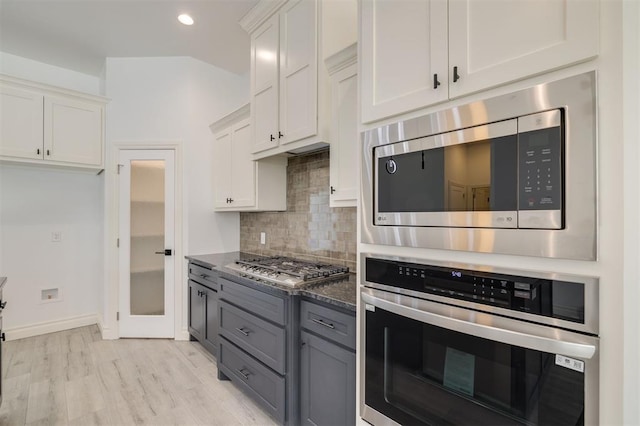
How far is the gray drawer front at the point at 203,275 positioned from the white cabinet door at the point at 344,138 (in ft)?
4.96

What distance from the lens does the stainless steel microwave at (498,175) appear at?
778mm

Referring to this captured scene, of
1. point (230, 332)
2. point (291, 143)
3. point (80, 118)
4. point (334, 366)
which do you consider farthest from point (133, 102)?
point (334, 366)

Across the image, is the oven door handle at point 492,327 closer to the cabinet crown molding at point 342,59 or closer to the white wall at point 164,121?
the cabinet crown molding at point 342,59

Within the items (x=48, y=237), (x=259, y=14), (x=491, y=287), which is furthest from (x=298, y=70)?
(x=48, y=237)

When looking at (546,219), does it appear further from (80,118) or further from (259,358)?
(80,118)

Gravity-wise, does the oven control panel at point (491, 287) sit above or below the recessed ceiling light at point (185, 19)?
below

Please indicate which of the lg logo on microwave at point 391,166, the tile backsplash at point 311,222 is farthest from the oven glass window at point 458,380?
the tile backsplash at point 311,222

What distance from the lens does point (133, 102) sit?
3.54 metres

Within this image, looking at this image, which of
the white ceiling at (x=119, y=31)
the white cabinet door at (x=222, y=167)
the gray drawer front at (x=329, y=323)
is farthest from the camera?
the white cabinet door at (x=222, y=167)

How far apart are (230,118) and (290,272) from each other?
1.94 m

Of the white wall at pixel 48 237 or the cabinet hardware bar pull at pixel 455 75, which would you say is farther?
the white wall at pixel 48 237

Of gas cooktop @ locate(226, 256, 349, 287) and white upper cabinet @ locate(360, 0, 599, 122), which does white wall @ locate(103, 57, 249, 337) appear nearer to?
gas cooktop @ locate(226, 256, 349, 287)

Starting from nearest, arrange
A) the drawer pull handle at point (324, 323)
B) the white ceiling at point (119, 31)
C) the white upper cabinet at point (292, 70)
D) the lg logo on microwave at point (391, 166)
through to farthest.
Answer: the lg logo on microwave at point (391, 166), the drawer pull handle at point (324, 323), the white upper cabinet at point (292, 70), the white ceiling at point (119, 31)

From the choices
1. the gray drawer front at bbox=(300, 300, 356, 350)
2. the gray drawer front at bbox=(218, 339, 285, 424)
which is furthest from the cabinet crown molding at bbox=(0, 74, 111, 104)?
the gray drawer front at bbox=(300, 300, 356, 350)
